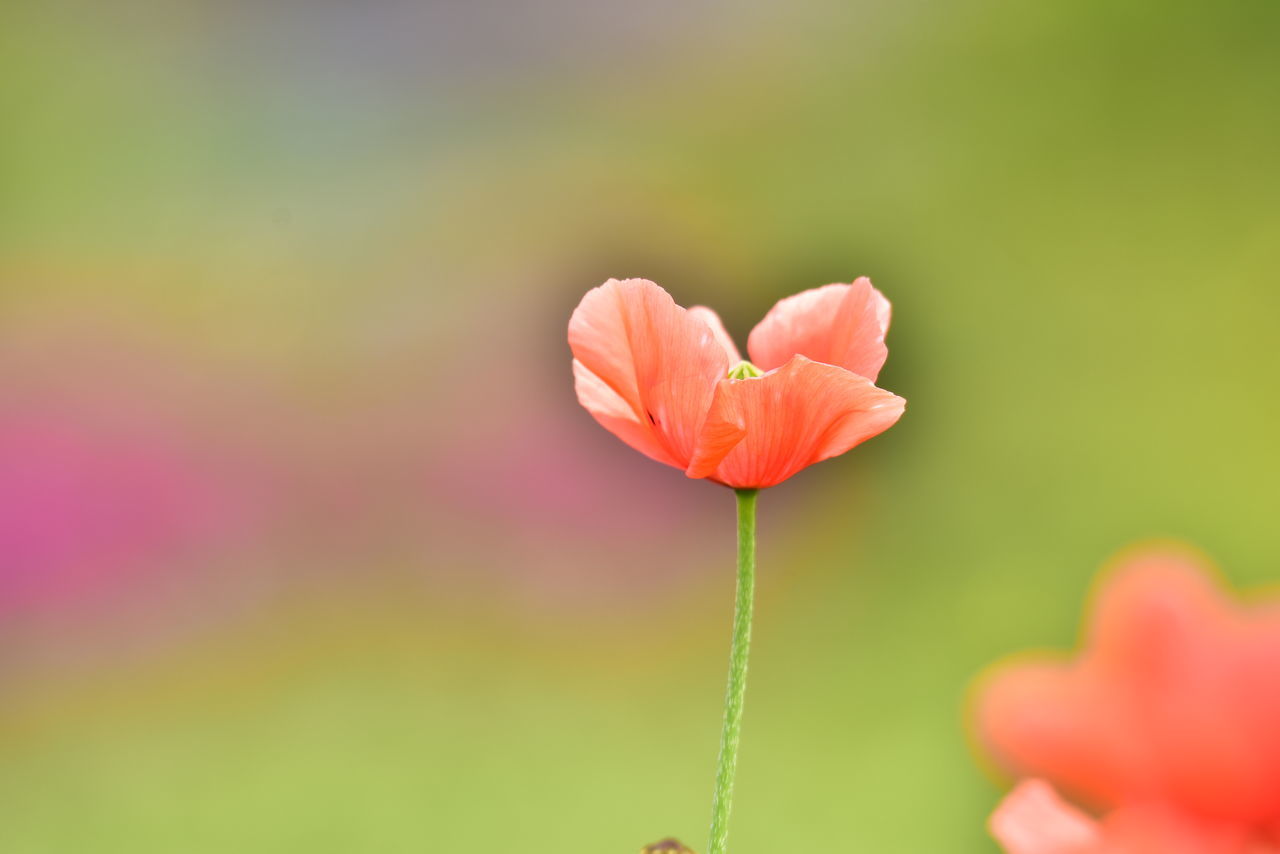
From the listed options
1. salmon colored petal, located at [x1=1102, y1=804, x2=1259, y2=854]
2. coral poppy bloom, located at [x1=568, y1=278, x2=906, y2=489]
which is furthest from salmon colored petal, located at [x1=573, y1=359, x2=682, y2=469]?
salmon colored petal, located at [x1=1102, y1=804, x2=1259, y2=854]

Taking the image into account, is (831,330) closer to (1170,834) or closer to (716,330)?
(716,330)

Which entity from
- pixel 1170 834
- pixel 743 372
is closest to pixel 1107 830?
pixel 1170 834

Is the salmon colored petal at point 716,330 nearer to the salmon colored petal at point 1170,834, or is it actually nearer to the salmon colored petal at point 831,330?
the salmon colored petal at point 831,330

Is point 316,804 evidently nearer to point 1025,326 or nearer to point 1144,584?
point 1025,326

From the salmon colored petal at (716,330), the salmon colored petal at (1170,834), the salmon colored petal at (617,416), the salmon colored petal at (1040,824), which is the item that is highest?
the salmon colored petal at (716,330)

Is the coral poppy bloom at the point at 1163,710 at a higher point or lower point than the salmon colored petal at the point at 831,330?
lower

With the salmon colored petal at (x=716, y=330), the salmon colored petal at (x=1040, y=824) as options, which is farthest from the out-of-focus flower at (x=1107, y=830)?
the salmon colored petal at (x=716, y=330)

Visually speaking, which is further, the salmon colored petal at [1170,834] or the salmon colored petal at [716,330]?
the salmon colored petal at [716,330]
